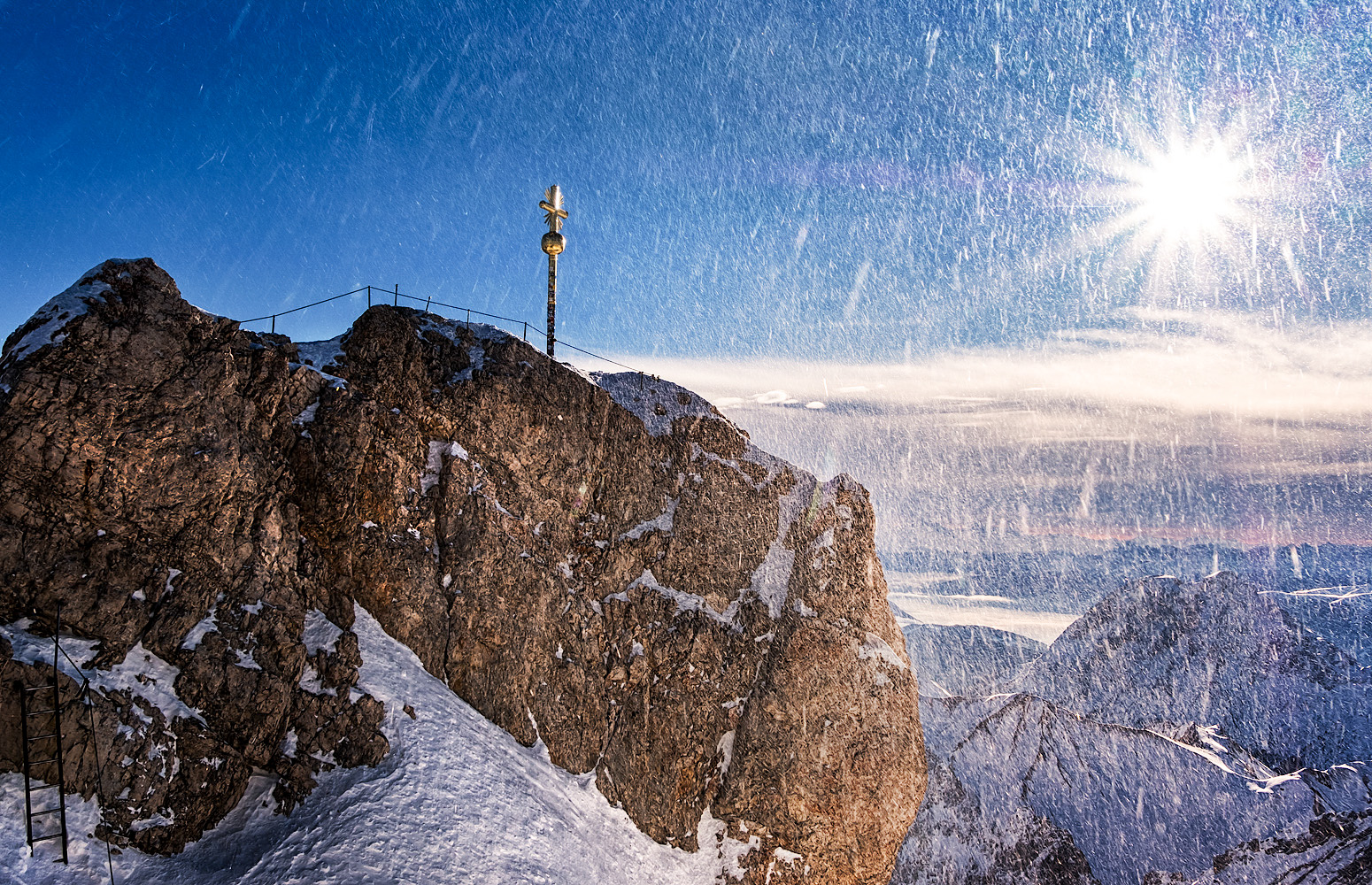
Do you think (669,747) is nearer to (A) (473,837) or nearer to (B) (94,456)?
(A) (473,837)

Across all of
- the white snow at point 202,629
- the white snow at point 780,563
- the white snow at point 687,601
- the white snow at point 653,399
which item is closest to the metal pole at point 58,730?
the white snow at point 202,629

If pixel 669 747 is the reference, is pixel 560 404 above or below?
above

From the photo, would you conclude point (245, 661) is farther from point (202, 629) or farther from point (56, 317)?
point (56, 317)

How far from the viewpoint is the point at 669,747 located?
3372cm

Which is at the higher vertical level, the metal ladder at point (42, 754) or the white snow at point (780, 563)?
the white snow at point (780, 563)

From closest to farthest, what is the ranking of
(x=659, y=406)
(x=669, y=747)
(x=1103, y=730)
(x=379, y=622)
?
(x=379, y=622), (x=669, y=747), (x=659, y=406), (x=1103, y=730)

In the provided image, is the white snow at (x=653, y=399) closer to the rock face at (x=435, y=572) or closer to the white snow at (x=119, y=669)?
the rock face at (x=435, y=572)

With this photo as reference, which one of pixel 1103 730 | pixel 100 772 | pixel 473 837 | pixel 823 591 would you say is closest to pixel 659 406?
pixel 823 591

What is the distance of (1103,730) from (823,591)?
166 metres

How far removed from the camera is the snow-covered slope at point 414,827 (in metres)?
20.0

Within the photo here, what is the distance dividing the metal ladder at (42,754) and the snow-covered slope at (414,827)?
0.32 meters

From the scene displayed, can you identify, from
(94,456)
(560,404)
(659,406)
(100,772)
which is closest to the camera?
(100,772)

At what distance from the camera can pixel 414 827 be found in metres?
23.3

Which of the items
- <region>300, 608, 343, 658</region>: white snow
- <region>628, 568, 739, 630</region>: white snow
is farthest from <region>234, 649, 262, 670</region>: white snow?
<region>628, 568, 739, 630</region>: white snow
